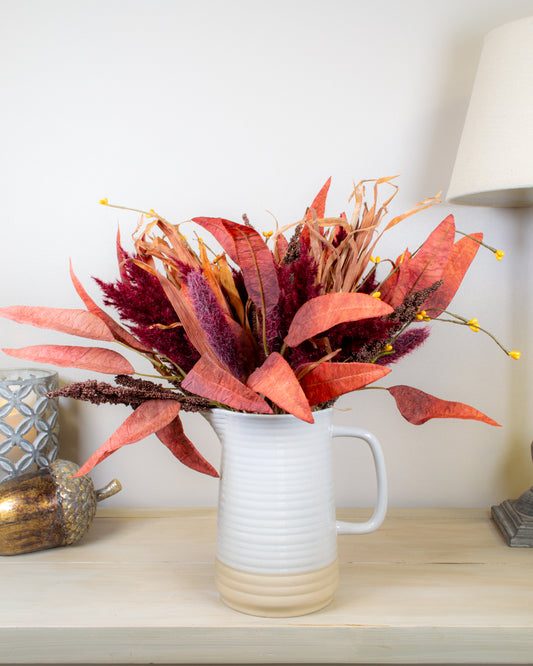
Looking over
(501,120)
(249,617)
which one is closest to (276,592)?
(249,617)

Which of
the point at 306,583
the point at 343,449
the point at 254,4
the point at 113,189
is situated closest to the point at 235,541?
the point at 306,583

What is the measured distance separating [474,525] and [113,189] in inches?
28.2

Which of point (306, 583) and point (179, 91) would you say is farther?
point (179, 91)

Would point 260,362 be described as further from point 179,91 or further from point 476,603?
point 179,91

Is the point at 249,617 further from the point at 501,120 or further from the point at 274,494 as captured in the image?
the point at 501,120

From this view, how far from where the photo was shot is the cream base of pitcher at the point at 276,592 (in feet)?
1.98

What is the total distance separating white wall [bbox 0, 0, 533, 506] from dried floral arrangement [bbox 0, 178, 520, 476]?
29 cm

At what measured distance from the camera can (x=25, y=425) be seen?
0.83m

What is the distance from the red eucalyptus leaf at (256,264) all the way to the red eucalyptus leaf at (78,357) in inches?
5.7

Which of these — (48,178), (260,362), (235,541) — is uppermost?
(48,178)

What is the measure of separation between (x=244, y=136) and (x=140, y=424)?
0.53m

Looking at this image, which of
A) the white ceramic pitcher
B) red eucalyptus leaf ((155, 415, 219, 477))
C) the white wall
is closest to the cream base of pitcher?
the white ceramic pitcher

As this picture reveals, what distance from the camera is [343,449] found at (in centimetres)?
96

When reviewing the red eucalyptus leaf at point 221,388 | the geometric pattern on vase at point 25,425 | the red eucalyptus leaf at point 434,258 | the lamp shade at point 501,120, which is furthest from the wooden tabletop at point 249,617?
the lamp shade at point 501,120
